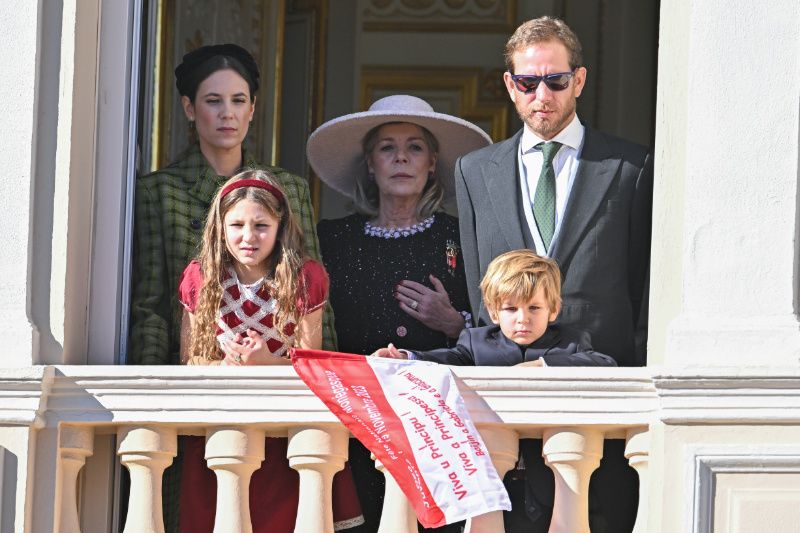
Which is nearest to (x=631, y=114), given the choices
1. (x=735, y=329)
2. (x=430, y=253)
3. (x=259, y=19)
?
(x=259, y=19)

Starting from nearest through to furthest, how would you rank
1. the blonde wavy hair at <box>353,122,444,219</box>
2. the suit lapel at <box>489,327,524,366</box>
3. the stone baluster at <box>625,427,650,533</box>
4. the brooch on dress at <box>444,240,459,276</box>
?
1. the stone baluster at <box>625,427,650,533</box>
2. the suit lapel at <box>489,327,524,366</box>
3. the brooch on dress at <box>444,240,459,276</box>
4. the blonde wavy hair at <box>353,122,444,219</box>

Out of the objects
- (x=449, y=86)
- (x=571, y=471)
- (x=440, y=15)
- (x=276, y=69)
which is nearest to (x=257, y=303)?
(x=571, y=471)

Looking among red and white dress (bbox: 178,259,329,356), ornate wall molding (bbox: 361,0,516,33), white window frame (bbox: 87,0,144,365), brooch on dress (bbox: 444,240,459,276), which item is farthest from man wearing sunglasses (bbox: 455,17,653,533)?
ornate wall molding (bbox: 361,0,516,33)

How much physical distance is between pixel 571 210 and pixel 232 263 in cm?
98

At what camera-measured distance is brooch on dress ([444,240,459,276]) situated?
7.52 meters

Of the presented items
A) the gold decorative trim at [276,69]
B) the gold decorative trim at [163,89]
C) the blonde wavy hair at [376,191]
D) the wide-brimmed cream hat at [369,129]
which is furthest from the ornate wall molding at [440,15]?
the blonde wavy hair at [376,191]

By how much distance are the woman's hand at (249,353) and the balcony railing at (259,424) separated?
0.18 m

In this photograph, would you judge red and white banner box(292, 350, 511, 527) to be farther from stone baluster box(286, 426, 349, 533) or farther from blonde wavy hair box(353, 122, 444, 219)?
blonde wavy hair box(353, 122, 444, 219)

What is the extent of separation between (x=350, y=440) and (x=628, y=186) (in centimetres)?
108

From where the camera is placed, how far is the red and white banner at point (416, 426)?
6598 mm

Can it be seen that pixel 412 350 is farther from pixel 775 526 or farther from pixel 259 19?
pixel 259 19

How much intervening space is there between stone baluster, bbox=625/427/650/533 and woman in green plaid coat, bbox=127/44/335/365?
1036mm

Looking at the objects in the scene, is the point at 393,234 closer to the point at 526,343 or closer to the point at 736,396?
the point at 526,343

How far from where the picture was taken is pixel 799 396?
21.7 feet
